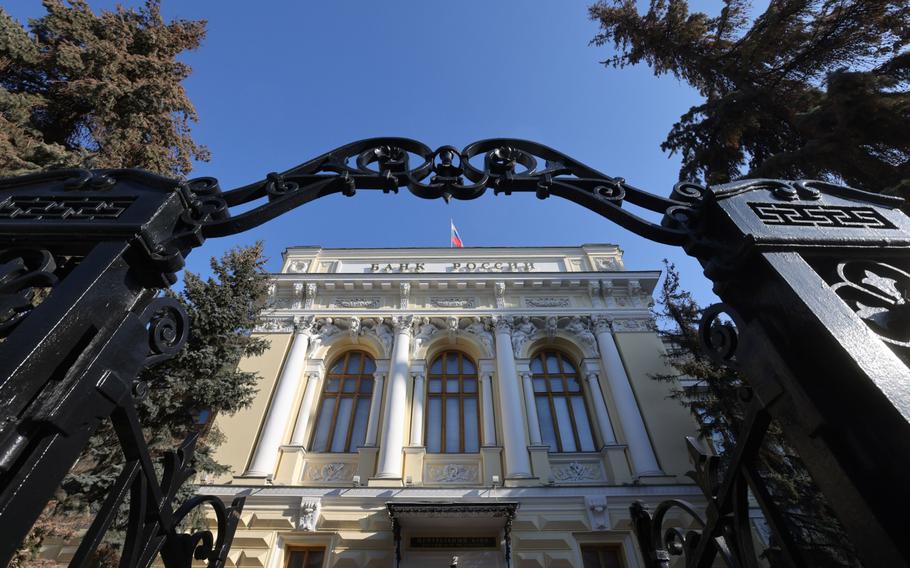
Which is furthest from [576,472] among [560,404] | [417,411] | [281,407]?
[281,407]

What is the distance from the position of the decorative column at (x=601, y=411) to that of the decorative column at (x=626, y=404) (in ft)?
0.97

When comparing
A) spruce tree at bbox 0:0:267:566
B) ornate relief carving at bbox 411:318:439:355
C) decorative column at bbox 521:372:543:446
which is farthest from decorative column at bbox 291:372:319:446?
decorative column at bbox 521:372:543:446

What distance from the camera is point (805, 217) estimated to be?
175 cm

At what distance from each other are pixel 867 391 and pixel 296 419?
40.2ft

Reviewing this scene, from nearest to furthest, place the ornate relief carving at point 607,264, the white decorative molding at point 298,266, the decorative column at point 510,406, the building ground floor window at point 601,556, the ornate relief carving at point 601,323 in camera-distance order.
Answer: the building ground floor window at point 601,556
the decorative column at point 510,406
the ornate relief carving at point 601,323
the ornate relief carving at point 607,264
the white decorative molding at point 298,266

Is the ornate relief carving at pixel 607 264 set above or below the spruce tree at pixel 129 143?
above

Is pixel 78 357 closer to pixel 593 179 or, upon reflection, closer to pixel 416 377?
pixel 593 179

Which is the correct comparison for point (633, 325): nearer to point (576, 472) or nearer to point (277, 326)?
point (576, 472)

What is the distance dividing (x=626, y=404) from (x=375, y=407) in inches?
252

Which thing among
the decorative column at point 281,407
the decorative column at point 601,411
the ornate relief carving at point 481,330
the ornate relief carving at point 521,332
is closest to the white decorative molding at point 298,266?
the decorative column at point 281,407

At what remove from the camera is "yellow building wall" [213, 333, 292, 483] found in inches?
424

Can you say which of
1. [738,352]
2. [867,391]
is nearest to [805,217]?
[738,352]

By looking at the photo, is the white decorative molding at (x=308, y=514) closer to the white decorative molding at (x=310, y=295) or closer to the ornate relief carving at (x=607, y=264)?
the white decorative molding at (x=310, y=295)

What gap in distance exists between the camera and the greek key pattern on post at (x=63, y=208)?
1.72 metres
